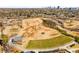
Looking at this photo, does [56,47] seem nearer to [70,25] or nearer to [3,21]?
[70,25]

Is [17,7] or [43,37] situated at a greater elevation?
[17,7]
